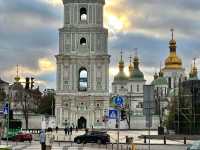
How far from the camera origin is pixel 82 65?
128 metres

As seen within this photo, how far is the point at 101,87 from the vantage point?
413 feet

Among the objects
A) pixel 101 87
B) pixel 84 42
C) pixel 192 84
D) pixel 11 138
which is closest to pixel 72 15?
pixel 84 42

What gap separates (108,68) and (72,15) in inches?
472

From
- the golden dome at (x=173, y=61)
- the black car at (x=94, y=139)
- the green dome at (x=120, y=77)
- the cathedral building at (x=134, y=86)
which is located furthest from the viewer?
the green dome at (x=120, y=77)

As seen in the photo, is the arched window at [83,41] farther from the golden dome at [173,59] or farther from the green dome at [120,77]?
the green dome at [120,77]

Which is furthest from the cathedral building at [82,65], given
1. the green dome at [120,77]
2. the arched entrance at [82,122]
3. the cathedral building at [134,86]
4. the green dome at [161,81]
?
the green dome at [120,77]

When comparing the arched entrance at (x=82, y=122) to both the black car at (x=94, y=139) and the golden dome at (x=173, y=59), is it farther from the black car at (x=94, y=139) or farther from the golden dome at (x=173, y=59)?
the black car at (x=94, y=139)

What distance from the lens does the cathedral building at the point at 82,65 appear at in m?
125

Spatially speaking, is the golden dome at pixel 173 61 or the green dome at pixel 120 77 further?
the green dome at pixel 120 77

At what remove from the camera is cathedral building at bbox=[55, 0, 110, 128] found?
12469cm

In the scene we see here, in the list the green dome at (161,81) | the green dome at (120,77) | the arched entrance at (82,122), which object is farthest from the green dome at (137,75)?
the arched entrance at (82,122)

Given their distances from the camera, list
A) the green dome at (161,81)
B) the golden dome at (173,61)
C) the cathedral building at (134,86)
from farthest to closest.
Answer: the cathedral building at (134,86)
the green dome at (161,81)
the golden dome at (173,61)

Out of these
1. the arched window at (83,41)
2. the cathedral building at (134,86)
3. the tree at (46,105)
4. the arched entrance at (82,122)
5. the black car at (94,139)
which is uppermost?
the arched window at (83,41)

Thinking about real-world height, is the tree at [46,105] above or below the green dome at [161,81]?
below
